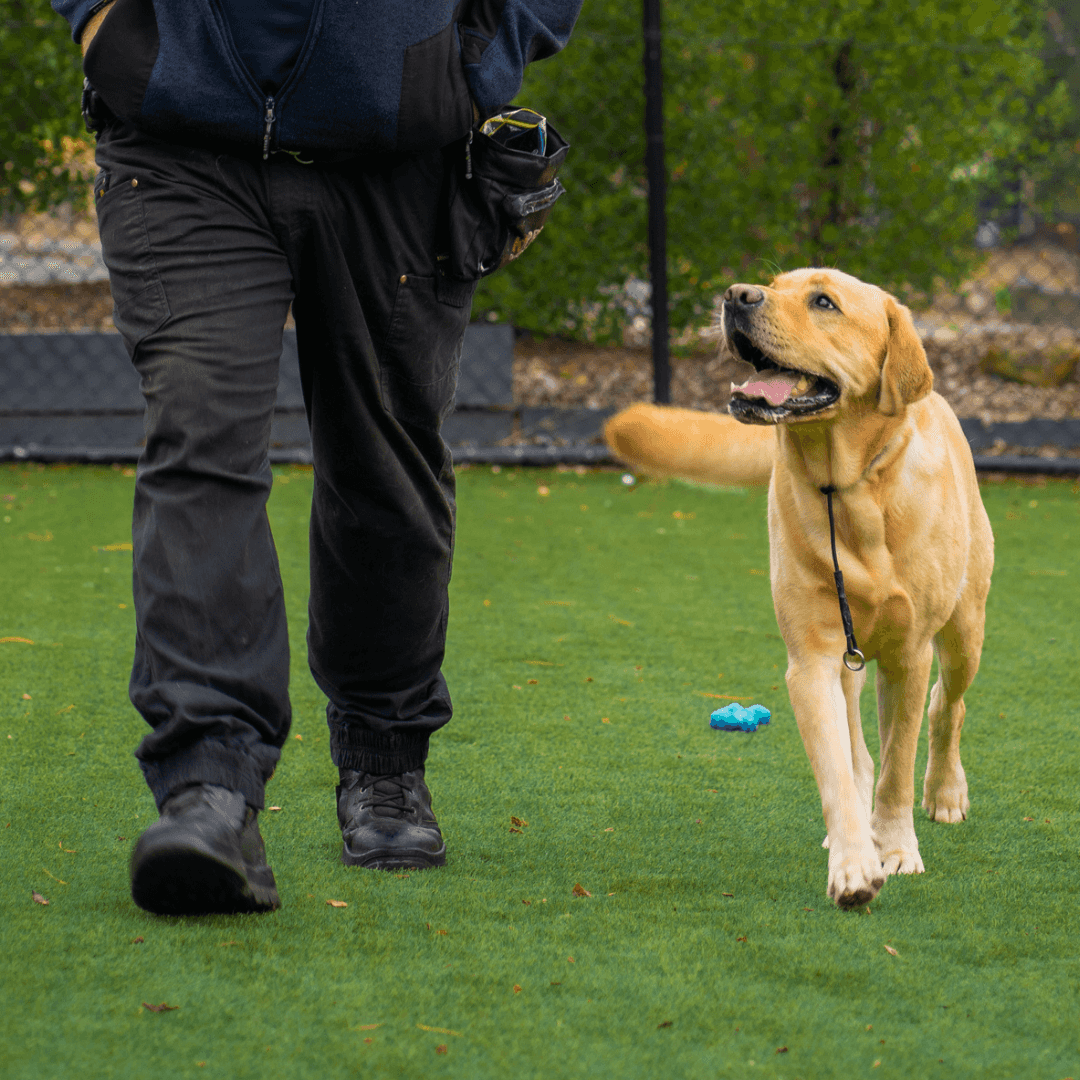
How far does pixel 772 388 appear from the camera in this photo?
2.08m

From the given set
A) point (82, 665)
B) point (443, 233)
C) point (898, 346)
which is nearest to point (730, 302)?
point (898, 346)

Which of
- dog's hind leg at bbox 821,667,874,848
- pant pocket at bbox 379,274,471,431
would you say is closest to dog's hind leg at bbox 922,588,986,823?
dog's hind leg at bbox 821,667,874,848

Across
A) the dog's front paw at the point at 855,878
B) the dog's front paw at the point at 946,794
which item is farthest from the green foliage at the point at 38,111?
the dog's front paw at the point at 855,878

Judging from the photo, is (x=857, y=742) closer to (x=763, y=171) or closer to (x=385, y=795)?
(x=385, y=795)

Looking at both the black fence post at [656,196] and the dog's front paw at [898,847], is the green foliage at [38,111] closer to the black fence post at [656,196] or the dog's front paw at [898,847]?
the black fence post at [656,196]

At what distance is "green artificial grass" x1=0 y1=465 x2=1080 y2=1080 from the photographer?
4.90ft

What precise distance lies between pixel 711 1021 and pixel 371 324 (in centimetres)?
108

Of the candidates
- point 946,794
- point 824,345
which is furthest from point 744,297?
point 946,794

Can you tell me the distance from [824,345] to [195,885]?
1.19 metres

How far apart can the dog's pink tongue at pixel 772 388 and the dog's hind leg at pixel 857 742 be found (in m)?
0.52

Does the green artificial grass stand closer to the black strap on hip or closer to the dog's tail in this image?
the black strap on hip

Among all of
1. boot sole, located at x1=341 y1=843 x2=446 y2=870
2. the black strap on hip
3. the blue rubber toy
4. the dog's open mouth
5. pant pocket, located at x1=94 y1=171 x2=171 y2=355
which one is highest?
pant pocket, located at x1=94 y1=171 x2=171 y2=355

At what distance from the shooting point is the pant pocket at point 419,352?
6.66 feet

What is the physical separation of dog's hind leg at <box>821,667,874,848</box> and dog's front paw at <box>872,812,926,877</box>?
12 cm
